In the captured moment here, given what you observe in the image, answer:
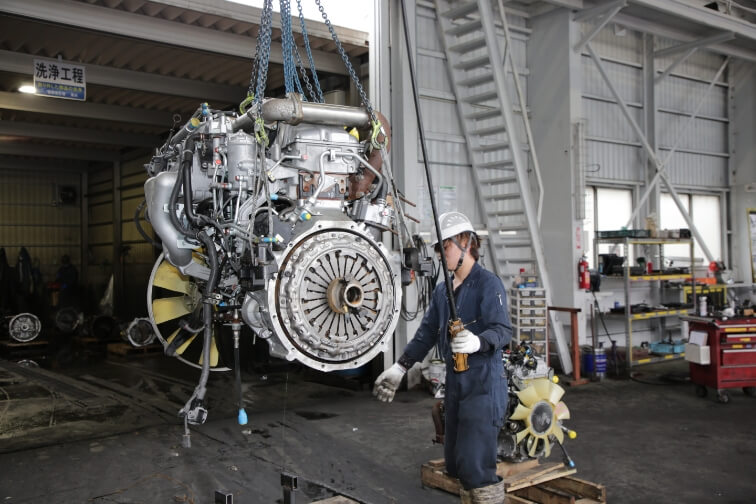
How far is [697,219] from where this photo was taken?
398 inches

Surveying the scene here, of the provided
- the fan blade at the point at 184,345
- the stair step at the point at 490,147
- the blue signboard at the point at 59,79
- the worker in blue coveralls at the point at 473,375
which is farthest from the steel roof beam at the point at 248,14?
the worker in blue coveralls at the point at 473,375

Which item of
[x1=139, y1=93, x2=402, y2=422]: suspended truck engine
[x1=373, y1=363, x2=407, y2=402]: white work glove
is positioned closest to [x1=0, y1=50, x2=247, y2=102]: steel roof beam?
[x1=139, y1=93, x2=402, y2=422]: suspended truck engine

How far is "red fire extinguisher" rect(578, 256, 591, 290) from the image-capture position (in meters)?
7.37

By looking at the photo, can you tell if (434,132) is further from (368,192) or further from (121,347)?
(121,347)

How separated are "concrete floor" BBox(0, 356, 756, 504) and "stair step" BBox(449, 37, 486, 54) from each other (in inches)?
141

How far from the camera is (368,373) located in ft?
23.0

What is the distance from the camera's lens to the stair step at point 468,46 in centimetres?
659

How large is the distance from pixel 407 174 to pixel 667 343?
413 cm

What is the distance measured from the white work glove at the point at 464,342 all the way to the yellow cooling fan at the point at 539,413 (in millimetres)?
926

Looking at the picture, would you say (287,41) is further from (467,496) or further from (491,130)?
(491,130)

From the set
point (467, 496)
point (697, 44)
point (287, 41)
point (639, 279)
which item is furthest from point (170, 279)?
point (697, 44)

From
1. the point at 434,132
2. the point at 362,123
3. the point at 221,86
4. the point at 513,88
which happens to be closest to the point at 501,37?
the point at 513,88

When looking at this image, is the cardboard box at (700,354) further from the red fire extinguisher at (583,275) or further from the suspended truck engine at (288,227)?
the suspended truck engine at (288,227)

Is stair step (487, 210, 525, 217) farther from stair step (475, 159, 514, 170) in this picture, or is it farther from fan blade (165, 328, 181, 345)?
fan blade (165, 328, 181, 345)
